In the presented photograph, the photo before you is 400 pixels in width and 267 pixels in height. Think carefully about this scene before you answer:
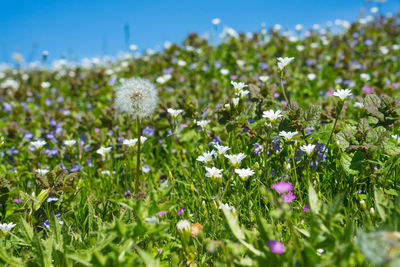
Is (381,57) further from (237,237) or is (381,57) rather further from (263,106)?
(237,237)

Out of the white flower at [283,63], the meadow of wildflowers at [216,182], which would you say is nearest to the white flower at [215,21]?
the meadow of wildflowers at [216,182]

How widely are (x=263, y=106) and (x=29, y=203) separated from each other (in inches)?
71.3

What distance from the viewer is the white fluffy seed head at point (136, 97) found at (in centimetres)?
200

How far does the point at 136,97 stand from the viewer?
200 cm

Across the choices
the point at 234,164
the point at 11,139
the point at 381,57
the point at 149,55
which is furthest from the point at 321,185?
the point at 149,55

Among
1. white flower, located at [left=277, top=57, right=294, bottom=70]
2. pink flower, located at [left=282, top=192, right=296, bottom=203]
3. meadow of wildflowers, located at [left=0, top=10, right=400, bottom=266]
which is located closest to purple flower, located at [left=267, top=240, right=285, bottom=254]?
meadow of wildflowers, located at [left=0, top=10, right=400, bottom=266]

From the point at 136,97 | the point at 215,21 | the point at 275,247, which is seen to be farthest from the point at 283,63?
the point at 215,21

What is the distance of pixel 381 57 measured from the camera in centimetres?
610

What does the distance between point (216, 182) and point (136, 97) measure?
683 millimetres

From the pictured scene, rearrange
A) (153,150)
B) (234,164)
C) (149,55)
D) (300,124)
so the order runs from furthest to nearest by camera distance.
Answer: (149,55) < (153,150) < (300,124) < (234,164)

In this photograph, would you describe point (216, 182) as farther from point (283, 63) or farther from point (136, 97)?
point (283, 63)

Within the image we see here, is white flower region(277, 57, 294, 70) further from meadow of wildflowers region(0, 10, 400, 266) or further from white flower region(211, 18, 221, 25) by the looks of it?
white flower region(211, 18, 221, 25)

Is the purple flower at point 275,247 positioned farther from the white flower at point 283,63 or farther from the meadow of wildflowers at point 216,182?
the white flower at point 283,63

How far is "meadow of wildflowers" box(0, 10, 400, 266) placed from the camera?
1.37 metres
